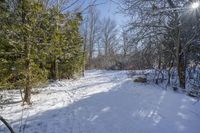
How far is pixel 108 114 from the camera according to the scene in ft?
27.5

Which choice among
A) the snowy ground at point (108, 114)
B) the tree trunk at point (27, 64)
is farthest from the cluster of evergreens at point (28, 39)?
the snowy ground at point (108, 114)

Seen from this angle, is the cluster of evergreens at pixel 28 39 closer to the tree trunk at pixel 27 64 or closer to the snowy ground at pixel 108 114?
the tree trunk at pixel 27 64

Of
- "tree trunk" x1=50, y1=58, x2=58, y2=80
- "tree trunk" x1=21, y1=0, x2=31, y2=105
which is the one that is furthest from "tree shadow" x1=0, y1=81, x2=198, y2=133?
"tree trunk" x1=50, y1=58, x2=58, y2=80

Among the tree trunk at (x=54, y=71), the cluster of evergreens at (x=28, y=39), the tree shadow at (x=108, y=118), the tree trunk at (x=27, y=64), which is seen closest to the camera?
the tree shadow at (x=108, y=118)

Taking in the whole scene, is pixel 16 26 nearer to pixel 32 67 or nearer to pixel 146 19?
pixel 32 67

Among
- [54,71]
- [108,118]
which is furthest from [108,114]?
[54,71]

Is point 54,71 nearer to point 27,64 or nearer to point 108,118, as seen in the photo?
point 27,64

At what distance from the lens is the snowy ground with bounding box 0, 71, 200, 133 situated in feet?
23.6

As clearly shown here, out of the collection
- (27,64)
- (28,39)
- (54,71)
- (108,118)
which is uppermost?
(28,39)

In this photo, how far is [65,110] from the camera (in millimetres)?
9000

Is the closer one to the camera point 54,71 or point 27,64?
point 27,64

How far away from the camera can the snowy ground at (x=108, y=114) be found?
719cm

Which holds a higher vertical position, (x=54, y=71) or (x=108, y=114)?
(x=54, y=71)

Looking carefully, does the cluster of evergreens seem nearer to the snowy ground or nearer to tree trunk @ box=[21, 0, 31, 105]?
tree trunk @ box=[21, 0, 31, 105]
